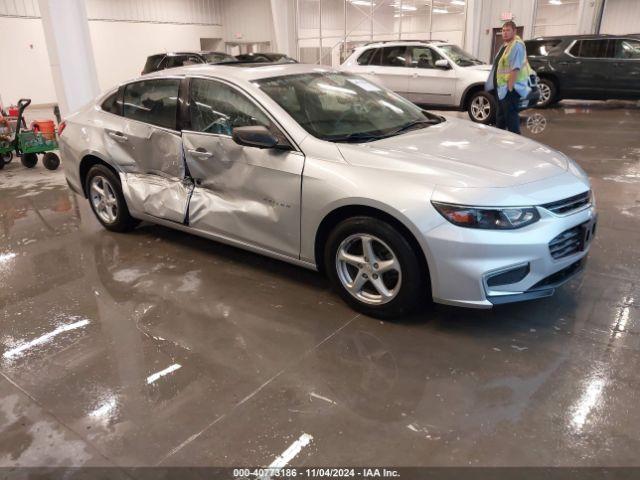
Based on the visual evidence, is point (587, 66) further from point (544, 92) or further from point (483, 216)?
point (483, 216)

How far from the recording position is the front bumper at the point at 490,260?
2711 millimetres

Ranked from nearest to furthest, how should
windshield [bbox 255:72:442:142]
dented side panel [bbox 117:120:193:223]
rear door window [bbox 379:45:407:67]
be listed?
windshield [bbox 255:72:442:142], dented side panel [bbox 117:120:193:223], rear door window [bbox 379:45:407:67]

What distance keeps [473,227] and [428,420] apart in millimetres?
1016

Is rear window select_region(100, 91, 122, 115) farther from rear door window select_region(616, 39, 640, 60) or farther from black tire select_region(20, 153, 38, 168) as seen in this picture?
rear door window select_region(616, 39, 640, 60)

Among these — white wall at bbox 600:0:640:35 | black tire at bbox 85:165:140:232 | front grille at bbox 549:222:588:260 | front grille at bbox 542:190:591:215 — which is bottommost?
black tire at bbox 85:165:140:232

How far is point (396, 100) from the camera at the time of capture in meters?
4.20

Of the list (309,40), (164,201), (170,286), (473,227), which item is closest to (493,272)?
(473,227)

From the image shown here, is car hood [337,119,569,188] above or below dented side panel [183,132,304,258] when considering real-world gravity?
above

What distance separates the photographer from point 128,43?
21.1 metres

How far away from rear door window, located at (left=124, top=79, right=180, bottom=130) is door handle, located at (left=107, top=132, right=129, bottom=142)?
6.6 inches

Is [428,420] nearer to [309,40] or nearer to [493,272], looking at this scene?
[493,272]

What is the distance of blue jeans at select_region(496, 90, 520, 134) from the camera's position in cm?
650

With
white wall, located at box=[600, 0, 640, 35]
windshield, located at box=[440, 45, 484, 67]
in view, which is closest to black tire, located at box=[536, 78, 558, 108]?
windshield, located at box=[440, 45, 484, 67]

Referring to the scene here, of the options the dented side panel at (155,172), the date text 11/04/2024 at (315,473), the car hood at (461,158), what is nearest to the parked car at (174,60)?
the dented side panel at (155,172)
